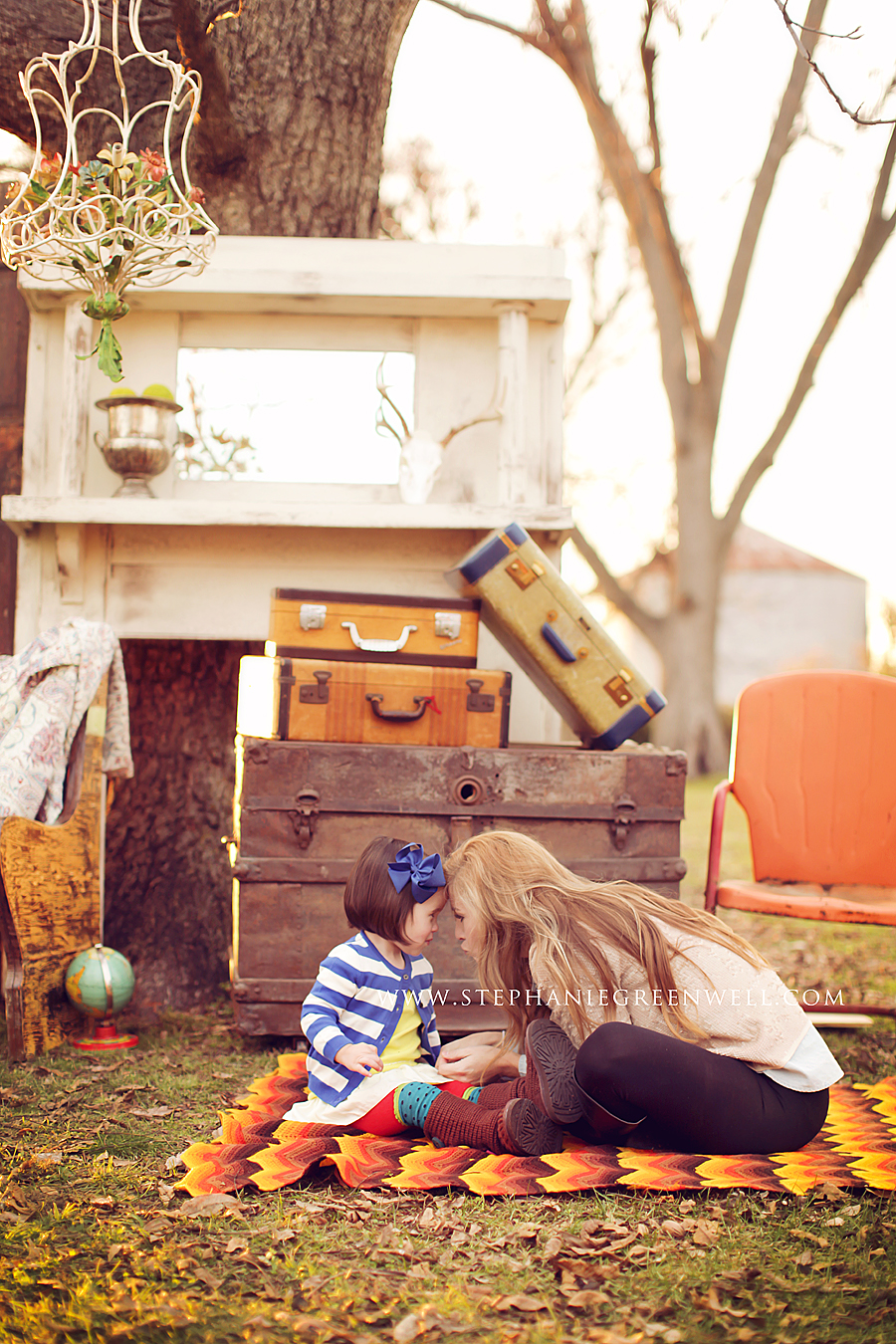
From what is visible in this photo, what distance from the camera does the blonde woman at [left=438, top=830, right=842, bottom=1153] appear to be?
95.0 inches

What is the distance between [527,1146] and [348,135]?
12.7 ft

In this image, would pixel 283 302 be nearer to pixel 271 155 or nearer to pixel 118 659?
pixel 271 155

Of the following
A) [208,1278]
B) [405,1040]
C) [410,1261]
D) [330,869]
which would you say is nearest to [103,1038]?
[330,869]

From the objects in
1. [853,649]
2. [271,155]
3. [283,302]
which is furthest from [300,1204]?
[853,649]

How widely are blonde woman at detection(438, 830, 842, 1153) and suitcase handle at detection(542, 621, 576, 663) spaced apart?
1054mm

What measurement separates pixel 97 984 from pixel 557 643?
1825 millimetres

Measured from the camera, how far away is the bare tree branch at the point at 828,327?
9.12m

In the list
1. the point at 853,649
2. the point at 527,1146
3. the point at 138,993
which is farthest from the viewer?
the point at 853,649

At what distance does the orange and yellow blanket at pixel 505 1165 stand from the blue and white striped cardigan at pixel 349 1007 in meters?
0.12

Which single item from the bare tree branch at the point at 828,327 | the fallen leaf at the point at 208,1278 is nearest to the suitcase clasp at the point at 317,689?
the fallen leaf at the point at 208,1278

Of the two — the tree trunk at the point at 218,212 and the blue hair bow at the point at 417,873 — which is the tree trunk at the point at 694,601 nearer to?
the tree trunk at the point at 218,212

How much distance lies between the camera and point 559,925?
2.56 m

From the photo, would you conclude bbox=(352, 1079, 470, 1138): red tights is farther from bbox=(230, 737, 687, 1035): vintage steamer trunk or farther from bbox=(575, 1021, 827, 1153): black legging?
bbox=(230, 737, 687, 1035): vintage steamer trunk

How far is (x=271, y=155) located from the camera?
4.33 m
